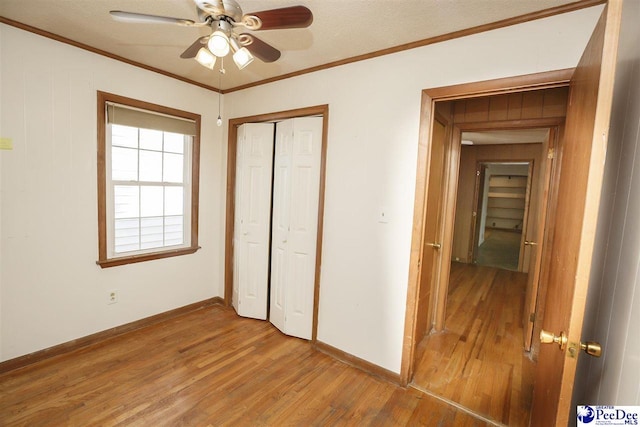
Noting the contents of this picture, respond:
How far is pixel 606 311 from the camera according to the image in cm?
114

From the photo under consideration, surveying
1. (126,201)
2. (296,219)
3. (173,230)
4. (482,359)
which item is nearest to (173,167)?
(126,201)

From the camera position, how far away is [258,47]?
62.3 inches

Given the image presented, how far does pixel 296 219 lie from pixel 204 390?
154 cm

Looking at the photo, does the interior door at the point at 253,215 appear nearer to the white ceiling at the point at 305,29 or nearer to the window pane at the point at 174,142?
the window pane at the point at 174,142

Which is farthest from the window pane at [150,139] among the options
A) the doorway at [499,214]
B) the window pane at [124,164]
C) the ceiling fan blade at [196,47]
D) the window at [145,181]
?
the doorway at [499,214]

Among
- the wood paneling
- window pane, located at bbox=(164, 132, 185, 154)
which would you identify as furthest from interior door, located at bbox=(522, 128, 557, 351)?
window pane, located at bbox=(164, 132, 185, 154)

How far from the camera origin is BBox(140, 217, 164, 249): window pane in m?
3.00

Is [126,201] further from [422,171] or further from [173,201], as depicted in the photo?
[422,171]

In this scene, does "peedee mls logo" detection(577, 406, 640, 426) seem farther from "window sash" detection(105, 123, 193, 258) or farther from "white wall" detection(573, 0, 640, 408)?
"window sash" detection(105, 123, 193, 258)

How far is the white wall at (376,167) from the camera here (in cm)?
194

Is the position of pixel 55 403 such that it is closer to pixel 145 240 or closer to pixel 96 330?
pixel 96 330

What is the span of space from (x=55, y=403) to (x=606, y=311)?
303cm

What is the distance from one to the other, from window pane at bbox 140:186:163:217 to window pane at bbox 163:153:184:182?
158mm

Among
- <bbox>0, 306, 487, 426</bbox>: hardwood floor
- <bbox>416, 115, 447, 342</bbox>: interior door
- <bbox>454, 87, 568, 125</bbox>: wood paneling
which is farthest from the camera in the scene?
<bbox>416, 115, 447, 342</bbox>: interior door
